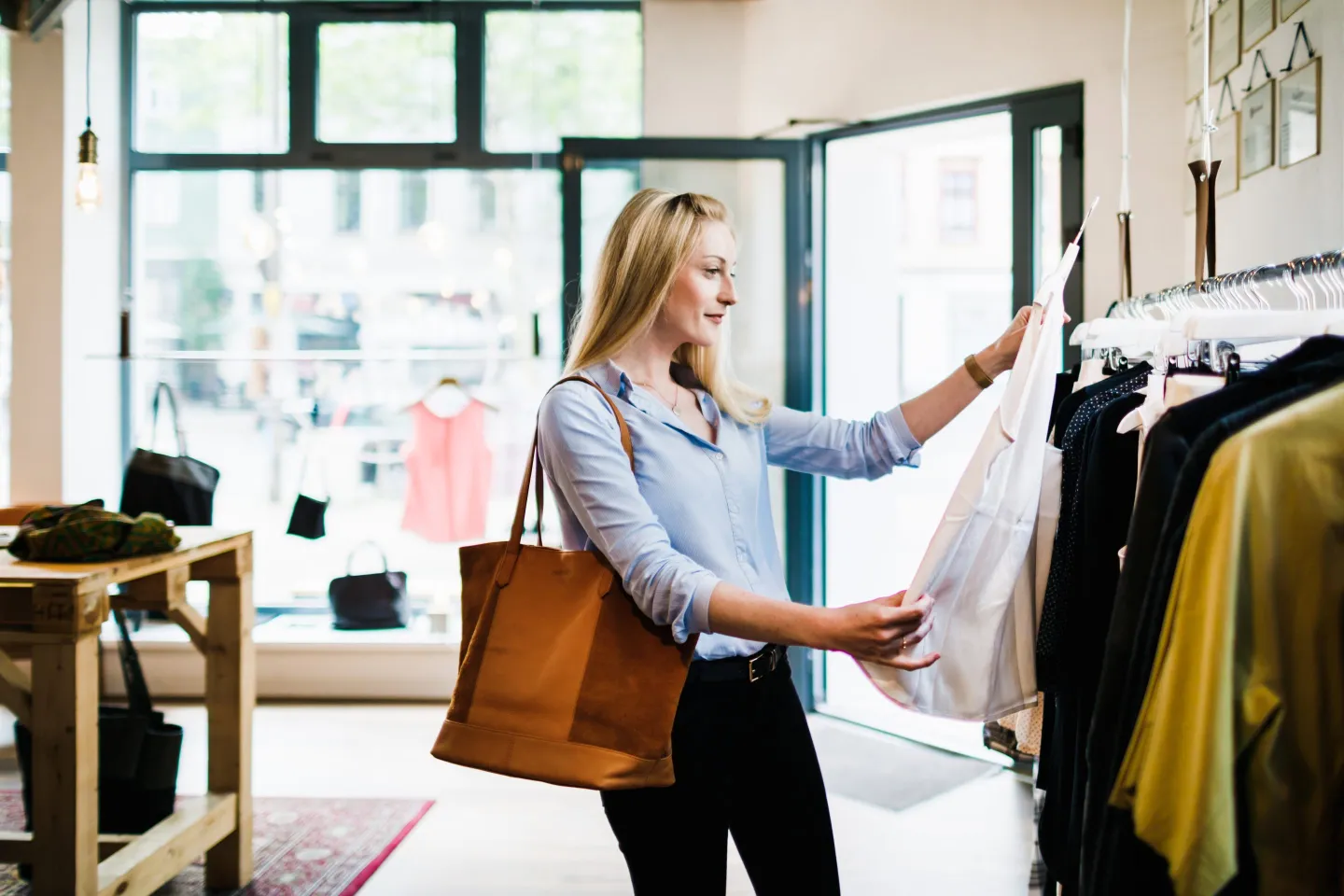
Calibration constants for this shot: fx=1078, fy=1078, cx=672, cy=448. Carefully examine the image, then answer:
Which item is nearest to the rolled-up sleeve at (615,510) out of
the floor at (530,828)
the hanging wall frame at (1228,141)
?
the floor at (530,828)

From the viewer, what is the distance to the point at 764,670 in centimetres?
154

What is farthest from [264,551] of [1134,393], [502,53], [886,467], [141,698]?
[1134,393]

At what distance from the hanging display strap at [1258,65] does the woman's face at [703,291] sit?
154 cm

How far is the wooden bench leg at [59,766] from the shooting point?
2.02 metres

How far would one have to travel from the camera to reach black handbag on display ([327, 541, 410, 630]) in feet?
14.5

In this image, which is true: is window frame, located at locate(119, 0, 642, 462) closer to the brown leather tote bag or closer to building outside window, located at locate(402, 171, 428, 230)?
building outside window, located at locate(402, 171, 428, 230)

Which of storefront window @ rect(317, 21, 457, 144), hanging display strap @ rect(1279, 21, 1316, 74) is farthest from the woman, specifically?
storefront window @ rect(317, 21, 457, 144)

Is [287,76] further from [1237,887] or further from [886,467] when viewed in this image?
[1237,887]

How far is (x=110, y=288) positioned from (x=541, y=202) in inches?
74.2

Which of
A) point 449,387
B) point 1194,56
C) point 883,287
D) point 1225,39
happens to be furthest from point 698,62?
point 1225,39

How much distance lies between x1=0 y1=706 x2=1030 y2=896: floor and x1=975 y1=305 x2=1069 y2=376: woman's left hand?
157 cm

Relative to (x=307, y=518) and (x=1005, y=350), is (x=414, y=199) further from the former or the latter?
(x=1005, y=350)

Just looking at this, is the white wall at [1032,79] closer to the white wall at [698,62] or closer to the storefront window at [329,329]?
the white wall at [698,62]

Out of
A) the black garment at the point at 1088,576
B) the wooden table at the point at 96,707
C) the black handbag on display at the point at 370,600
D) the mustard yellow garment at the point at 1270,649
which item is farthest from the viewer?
the black handbag on display at the point at 370,600
